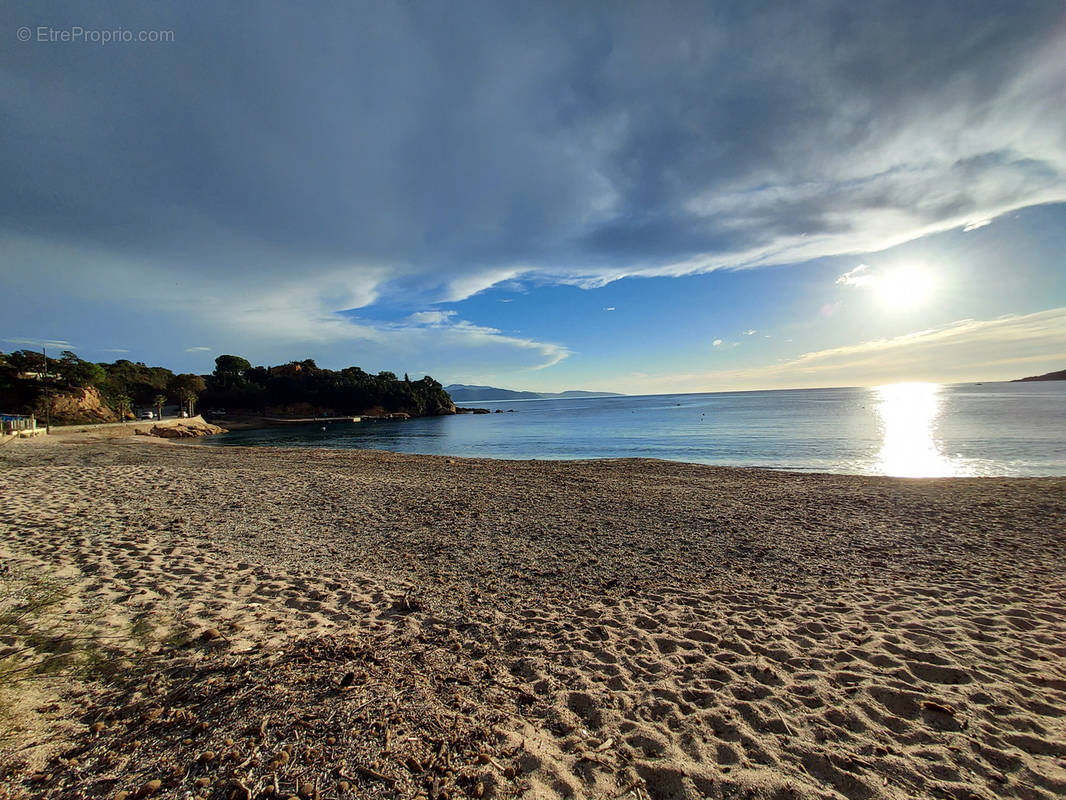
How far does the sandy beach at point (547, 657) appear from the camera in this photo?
283 centimetres

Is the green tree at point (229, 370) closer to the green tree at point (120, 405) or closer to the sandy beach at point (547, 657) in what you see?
the green tree at point (120, 405)

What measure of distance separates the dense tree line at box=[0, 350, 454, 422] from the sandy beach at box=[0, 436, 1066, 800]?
66.6 metres

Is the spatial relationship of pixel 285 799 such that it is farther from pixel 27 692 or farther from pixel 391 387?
pixel 391 387

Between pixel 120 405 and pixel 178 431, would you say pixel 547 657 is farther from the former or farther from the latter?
pixel 120 405

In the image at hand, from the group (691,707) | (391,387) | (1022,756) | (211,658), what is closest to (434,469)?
(211,658)

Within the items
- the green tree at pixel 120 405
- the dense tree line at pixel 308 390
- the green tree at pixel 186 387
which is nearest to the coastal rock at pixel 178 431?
the green tree at pixel 120 405

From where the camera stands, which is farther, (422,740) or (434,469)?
(434,469)

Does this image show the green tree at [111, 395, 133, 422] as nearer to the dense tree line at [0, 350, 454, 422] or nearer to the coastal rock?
the dense tree line at [0, 350, 454, 422]

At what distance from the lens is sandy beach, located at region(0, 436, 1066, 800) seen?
2.83 meters

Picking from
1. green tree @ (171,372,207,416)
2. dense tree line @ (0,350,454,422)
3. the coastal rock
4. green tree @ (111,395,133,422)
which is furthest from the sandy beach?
green tree @ (171,372,207,416)

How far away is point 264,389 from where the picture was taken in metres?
107

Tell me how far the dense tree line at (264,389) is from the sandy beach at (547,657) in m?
66.6

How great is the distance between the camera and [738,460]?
2502 centimetres

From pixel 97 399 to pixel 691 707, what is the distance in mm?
77585
